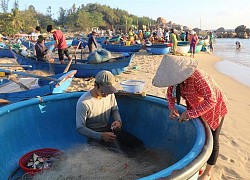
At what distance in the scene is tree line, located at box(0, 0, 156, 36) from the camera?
37369 mm

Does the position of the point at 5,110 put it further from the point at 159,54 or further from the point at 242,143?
the point at 159,54

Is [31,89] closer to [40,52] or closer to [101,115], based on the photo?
[101,115]

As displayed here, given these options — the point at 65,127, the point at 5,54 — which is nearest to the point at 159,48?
the point at 5,54

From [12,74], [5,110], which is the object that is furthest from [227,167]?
[12,74]

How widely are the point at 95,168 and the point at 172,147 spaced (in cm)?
105

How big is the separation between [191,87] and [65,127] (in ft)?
6.45

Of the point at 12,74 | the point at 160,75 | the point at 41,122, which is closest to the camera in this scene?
the point at 160,75

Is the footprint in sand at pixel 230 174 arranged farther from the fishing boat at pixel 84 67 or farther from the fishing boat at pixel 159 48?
the fishing boat at pixel 159 48

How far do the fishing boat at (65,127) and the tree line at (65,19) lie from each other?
34.9 m

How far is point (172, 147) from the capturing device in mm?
3301

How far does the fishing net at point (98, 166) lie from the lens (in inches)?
103

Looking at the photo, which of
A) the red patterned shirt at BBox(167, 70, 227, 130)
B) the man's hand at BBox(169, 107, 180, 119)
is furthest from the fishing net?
the red patterned shirt at BBox(167, 70, 227, 130)

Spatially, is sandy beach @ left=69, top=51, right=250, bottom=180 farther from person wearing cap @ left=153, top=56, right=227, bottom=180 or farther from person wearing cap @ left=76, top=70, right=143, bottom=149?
person wearing cap @ left=76, top=70, right=143, bottom=149

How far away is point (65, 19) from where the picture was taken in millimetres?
73062
